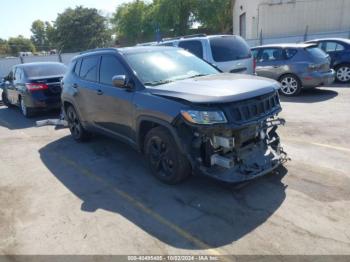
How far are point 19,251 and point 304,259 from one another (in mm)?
2806

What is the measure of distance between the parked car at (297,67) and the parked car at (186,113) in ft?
17.6

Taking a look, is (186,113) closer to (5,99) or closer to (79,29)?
(5,99)

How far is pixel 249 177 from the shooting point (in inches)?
154

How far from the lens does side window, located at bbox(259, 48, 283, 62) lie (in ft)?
34.2

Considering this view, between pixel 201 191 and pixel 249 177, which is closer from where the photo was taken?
pixel 249 177

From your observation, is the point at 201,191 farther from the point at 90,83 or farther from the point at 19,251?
the point at 90,83

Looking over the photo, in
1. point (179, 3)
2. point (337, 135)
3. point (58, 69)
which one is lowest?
point (337, 135)

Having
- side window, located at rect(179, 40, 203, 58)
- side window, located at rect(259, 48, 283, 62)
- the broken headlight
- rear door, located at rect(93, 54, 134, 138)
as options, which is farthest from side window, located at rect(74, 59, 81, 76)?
side window, located at rect(259, 48, 283, 62)

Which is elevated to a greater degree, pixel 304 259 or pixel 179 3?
pixel 179 3

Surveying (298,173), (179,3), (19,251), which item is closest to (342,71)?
(298,173)

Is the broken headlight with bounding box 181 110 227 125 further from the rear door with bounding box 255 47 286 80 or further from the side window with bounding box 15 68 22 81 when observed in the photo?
the side window with bounding box 15 68 22 81

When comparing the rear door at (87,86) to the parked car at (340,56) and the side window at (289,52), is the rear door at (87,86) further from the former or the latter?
the parked car at (340,56)

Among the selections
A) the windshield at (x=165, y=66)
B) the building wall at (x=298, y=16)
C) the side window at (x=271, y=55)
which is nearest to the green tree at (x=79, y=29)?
the building wall at (x=298, y=16)

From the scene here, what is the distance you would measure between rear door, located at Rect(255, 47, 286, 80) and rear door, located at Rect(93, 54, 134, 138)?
6.55 metres
